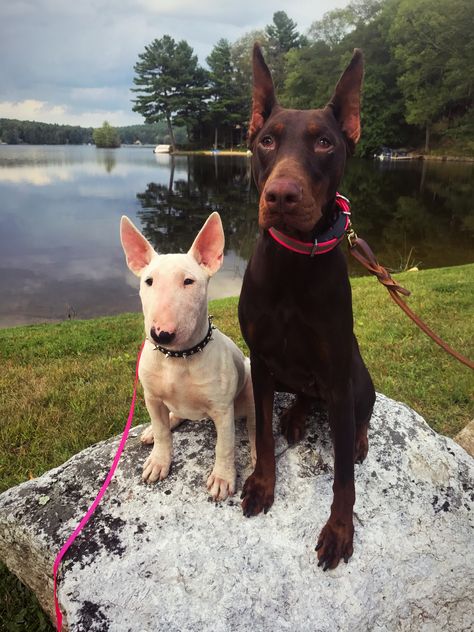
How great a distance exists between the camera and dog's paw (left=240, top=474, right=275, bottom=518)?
247 cm

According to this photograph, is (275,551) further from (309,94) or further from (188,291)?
(309,94)

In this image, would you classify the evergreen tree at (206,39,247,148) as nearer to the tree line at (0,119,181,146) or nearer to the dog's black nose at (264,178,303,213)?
the tree line at (0,119,181,146)

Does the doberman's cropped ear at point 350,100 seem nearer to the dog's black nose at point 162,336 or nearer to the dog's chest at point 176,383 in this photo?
the dog's black nose at point 162,336

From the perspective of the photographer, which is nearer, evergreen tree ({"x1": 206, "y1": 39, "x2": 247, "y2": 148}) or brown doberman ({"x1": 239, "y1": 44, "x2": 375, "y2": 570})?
brown doberman ({"x1": 239, "y1": 44, "x2": 375, "y2": 570})

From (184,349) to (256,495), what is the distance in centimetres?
98

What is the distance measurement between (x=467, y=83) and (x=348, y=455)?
6173 cm

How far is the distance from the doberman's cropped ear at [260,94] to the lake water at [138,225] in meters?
9.84

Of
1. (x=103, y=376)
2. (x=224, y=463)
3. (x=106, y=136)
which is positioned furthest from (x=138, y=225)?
(x=106, y=136)

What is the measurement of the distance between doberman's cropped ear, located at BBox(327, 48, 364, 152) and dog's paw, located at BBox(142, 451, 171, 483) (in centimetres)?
210

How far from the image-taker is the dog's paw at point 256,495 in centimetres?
247

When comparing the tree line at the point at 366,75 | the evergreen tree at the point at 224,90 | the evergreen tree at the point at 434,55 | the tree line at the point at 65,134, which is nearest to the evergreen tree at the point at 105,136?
the tree line at the point at 65,134

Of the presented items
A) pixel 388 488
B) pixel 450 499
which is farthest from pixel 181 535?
pixel 450 499

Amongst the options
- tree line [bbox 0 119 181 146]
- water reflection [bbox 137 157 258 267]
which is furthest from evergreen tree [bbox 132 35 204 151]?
water reflection [bbox 137 157 258 267]

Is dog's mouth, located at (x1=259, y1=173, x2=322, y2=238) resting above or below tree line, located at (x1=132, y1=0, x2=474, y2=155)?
below
